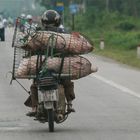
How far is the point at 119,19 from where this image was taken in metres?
70.9

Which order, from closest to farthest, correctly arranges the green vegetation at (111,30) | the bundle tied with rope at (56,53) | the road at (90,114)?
the road at (90,114), the bundle tied with rope at (56,53), the green vegetation at (111,30)

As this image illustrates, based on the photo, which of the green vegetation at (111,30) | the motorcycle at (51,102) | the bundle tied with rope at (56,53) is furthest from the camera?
the green vegetation at (111,30)

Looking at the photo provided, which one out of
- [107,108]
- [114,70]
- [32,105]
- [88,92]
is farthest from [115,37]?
[32,105]

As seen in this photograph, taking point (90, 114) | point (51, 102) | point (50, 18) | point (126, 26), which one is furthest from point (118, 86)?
point (126, 26)

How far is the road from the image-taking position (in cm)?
1087

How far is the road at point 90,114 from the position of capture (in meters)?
10.9

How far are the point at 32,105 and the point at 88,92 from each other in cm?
681

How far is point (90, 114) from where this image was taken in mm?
13477

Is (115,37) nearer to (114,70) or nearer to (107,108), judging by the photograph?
(114,70)

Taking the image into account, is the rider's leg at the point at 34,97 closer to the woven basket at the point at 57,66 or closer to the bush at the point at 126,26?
the woven basket at the point at 57,66

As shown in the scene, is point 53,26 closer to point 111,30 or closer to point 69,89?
point 69,89

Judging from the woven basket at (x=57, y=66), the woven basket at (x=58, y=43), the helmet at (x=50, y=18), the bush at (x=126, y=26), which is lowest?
the bush at (x=126, y=26)

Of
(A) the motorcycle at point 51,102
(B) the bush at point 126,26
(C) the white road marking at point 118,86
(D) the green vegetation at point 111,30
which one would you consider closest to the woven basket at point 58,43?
(A) the motorcycle at point 51,102

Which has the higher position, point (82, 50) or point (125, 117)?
point (82, 50)
